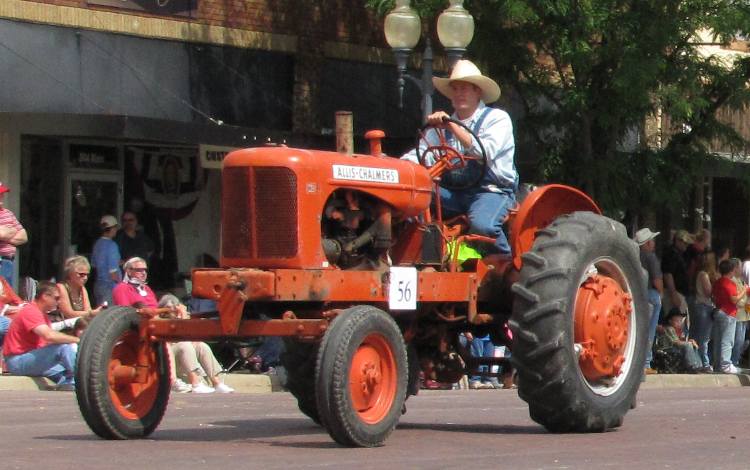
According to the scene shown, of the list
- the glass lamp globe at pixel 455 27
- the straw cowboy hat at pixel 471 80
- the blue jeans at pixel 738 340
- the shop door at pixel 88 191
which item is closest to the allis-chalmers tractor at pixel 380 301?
the straw cowboy hat at pixel 471 80

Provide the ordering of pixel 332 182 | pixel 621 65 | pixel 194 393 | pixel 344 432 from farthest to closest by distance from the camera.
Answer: pixel 621 65
pixel 194 393
pixel 332 182
pixel 344 432

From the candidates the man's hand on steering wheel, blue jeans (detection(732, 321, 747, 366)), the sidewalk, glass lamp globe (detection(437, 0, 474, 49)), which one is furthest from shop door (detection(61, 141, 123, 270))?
the man's hand on steering wheel

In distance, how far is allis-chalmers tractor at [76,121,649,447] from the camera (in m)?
9.64

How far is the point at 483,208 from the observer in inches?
438

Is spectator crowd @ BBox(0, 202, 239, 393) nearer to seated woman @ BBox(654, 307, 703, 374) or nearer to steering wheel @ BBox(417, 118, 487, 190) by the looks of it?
steering wheel @ BBox(417, 118, 487, 190)

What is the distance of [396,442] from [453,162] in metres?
1.91

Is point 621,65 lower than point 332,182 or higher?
higher

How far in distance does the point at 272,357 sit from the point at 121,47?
4.78 m

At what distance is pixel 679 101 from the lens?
73.4 feet

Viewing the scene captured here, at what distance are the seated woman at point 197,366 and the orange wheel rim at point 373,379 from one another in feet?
26.3

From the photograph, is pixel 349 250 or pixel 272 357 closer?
pixel 349 250

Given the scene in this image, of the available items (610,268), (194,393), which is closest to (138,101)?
(194,393)

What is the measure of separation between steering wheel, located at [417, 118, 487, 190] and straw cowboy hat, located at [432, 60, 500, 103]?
0.37m

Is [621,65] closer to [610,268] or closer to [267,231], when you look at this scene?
[610,268]
